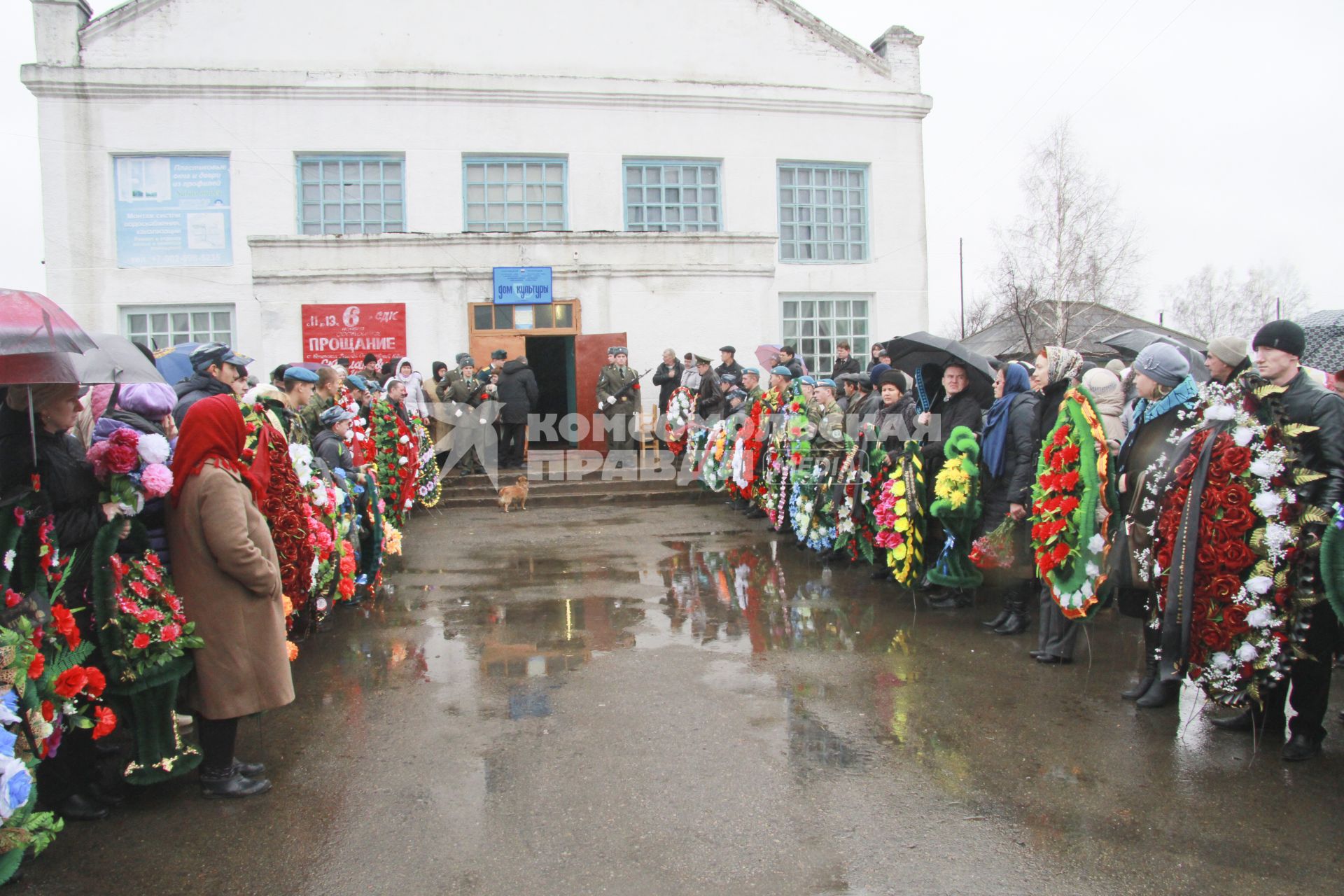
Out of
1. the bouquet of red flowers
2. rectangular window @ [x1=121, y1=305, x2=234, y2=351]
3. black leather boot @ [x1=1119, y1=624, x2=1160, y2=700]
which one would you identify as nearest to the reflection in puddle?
black leather boot @ [x1=1119, y1=624, x2=1160, y2=700]

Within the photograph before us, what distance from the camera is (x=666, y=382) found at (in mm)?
16328

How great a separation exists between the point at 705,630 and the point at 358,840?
348 centimetres

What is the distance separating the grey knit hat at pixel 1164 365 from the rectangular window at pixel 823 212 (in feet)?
46.7

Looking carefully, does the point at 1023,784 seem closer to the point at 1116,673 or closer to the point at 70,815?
the point at 1116,673

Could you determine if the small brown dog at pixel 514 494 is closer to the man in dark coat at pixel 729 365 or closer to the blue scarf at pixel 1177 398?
the man in dark coat at pixel 729 365

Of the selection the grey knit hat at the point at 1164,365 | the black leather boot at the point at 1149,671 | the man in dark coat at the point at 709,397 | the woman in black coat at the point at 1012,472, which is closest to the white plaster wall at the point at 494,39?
the man in dark coat at the point at 709,397

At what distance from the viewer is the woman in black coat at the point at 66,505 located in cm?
385

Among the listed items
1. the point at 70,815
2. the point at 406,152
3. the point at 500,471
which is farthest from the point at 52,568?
the point at 406,152

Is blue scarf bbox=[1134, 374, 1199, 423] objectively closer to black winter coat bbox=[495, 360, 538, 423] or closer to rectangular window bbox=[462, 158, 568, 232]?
black winter coat bbox=[495, 360, 538, 423]

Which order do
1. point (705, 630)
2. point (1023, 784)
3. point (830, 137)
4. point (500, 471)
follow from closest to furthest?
→ point (1023, 784), point (705, 630), point (500, 471), point (830, 137)

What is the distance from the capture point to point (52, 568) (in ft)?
12.6

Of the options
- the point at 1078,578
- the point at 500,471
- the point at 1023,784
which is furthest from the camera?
the point at 500,471

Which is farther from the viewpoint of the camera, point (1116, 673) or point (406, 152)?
point (406, 152)

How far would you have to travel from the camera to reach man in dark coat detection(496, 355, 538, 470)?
15.4 m
